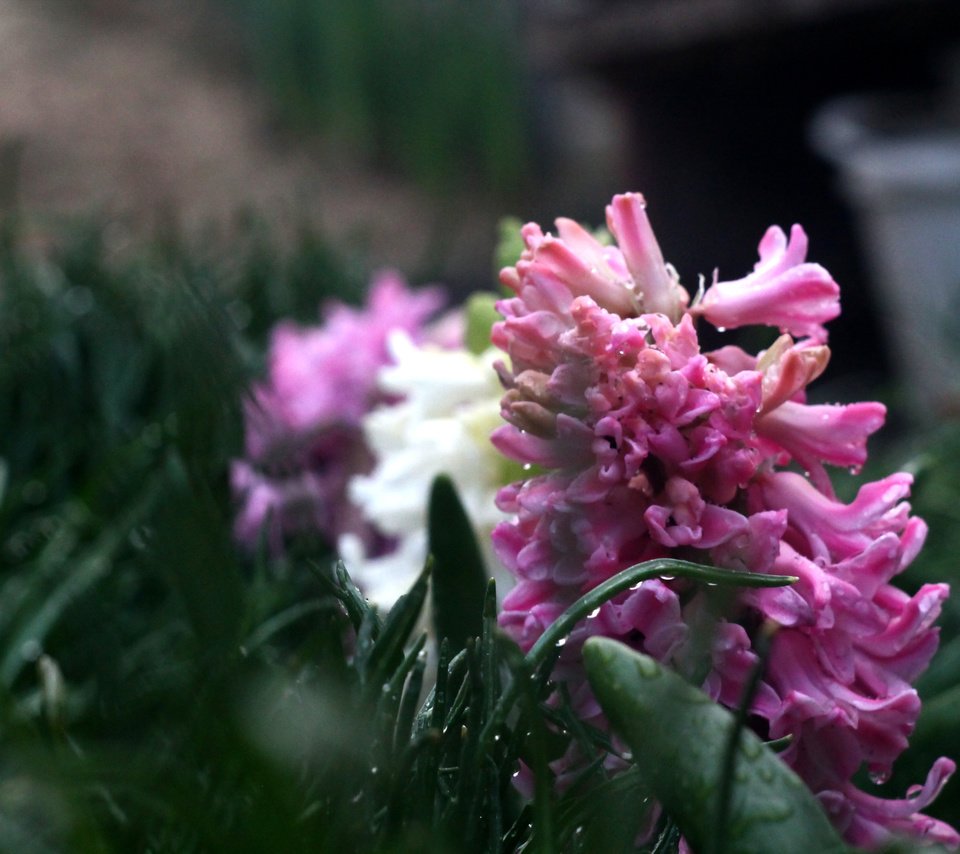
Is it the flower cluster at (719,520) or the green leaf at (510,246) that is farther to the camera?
the green leaf at (510,246)

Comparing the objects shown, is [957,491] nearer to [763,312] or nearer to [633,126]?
[763,312]

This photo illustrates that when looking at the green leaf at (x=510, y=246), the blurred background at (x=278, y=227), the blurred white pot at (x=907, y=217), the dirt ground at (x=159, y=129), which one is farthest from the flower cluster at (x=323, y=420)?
the dirt ground at (x=159, y=129)

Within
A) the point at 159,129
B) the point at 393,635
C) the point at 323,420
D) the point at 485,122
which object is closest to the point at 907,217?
the point at 323,420

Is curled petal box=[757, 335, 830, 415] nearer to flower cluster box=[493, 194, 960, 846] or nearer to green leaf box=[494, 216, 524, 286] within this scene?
flower cluster box=[493, 194, 960, 846]

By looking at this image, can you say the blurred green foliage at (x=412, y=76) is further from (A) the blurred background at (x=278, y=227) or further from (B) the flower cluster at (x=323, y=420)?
(B) the flower cluster at (x=323, y=420)

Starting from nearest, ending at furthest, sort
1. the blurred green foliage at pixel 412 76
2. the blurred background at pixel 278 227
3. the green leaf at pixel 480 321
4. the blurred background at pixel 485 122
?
the blurred background at pixel 278 227 < the green leaf at pixel 480 321 < the blurred background at pixel 485 122 < the blurred green foliage at pixel 412 76

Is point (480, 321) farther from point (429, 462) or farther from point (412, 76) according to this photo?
point (412, 76)

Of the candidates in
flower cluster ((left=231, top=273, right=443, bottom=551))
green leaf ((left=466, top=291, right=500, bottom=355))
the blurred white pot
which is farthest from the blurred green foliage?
green leaf ((left=466, top=291, right=500, bottom=355))
